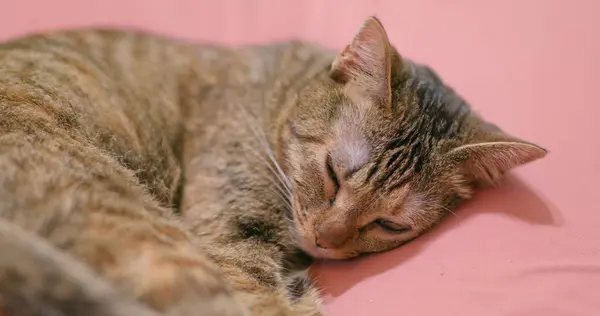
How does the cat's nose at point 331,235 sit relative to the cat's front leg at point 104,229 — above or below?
below

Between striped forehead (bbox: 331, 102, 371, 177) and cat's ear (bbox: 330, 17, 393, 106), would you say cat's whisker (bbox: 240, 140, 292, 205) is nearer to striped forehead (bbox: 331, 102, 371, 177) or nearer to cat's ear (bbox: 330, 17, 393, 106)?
striped forehead (bbox: 331, 102, 371, 177)

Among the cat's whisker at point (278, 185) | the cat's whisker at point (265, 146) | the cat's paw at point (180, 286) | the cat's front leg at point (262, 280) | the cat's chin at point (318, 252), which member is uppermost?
the cat's paw at point (180, 286)

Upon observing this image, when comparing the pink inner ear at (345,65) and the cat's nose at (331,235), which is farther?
the pink inner ear at (345,65)

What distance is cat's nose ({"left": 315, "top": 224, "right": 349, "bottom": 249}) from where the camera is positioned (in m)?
1.43

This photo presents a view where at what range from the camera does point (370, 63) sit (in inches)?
58.1

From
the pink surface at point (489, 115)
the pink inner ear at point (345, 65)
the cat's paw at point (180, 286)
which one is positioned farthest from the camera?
the pink inner ear at point (345, 65)

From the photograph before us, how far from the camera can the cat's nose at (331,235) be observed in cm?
143

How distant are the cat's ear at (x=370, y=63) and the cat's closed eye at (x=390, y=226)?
30 cm

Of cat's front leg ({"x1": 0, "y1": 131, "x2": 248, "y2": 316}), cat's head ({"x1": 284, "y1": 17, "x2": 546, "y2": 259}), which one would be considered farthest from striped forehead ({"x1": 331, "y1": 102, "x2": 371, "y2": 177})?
cat's front leg ({"x1": 0, "y1": 131, "x2": 248, "y2": 316})

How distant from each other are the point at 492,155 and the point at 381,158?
289 mm

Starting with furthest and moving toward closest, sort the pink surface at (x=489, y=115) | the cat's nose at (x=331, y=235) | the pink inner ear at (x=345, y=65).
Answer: the pink inner ear at (x=345, y=65) < the cat's nose at (x=331, y=235) < the pink surface at (x=489, y=115)

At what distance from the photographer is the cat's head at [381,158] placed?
144 centimetres

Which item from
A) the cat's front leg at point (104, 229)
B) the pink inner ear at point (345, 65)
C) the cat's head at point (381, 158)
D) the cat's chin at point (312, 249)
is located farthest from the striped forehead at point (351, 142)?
the cat's front leg at point (104, 229)

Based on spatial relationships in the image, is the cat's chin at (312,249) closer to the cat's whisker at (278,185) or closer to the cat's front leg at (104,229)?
the cat's whisker at (278,185)
